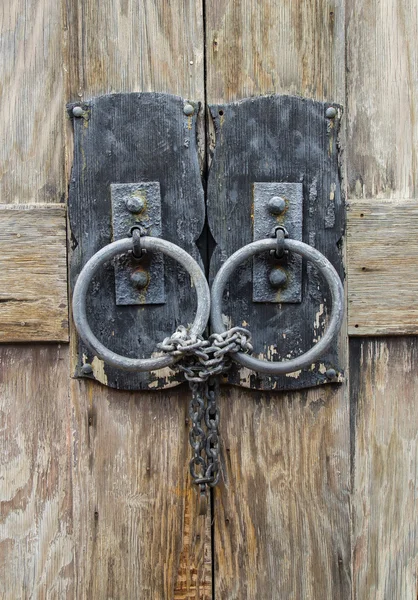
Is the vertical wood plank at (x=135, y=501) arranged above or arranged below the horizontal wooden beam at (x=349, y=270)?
below

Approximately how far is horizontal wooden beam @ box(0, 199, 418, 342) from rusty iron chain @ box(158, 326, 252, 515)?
6.7 inches

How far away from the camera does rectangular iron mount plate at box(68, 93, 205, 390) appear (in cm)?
78

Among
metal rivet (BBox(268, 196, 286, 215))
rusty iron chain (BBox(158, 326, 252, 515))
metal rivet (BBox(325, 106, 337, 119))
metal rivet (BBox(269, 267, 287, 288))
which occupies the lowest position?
rusty iron chain (BBox(158, 326, 252, 515))

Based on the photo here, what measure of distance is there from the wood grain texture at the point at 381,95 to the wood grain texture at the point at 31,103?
0.37 meters

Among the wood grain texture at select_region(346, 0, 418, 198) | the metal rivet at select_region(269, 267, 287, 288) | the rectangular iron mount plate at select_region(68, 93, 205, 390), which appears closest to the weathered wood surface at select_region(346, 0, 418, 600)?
the wood grain texture at select_region(346, 0, 418, 198)

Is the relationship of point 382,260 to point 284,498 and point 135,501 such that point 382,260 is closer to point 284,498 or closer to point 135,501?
point 284,498

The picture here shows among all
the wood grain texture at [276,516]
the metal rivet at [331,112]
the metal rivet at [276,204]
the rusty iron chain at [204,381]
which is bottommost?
the wood grain texture at [276,516]

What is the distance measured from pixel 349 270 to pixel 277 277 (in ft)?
0.32

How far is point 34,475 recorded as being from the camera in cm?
82

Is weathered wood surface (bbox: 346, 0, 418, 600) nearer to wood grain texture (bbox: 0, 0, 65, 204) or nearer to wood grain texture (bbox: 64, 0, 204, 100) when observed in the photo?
wood grain texture (bbox: 64, 0, 204, 100)

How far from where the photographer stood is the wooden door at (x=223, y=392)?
794 mm

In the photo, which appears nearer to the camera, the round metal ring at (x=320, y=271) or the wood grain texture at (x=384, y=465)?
the round metal ring at (x=320, y=271)

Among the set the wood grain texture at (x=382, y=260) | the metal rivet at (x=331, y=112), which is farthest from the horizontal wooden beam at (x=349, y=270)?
the metal rivet at (x=331, y=112)

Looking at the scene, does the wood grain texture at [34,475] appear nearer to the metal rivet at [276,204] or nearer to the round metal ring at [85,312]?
the round metal ring at [85,312]
